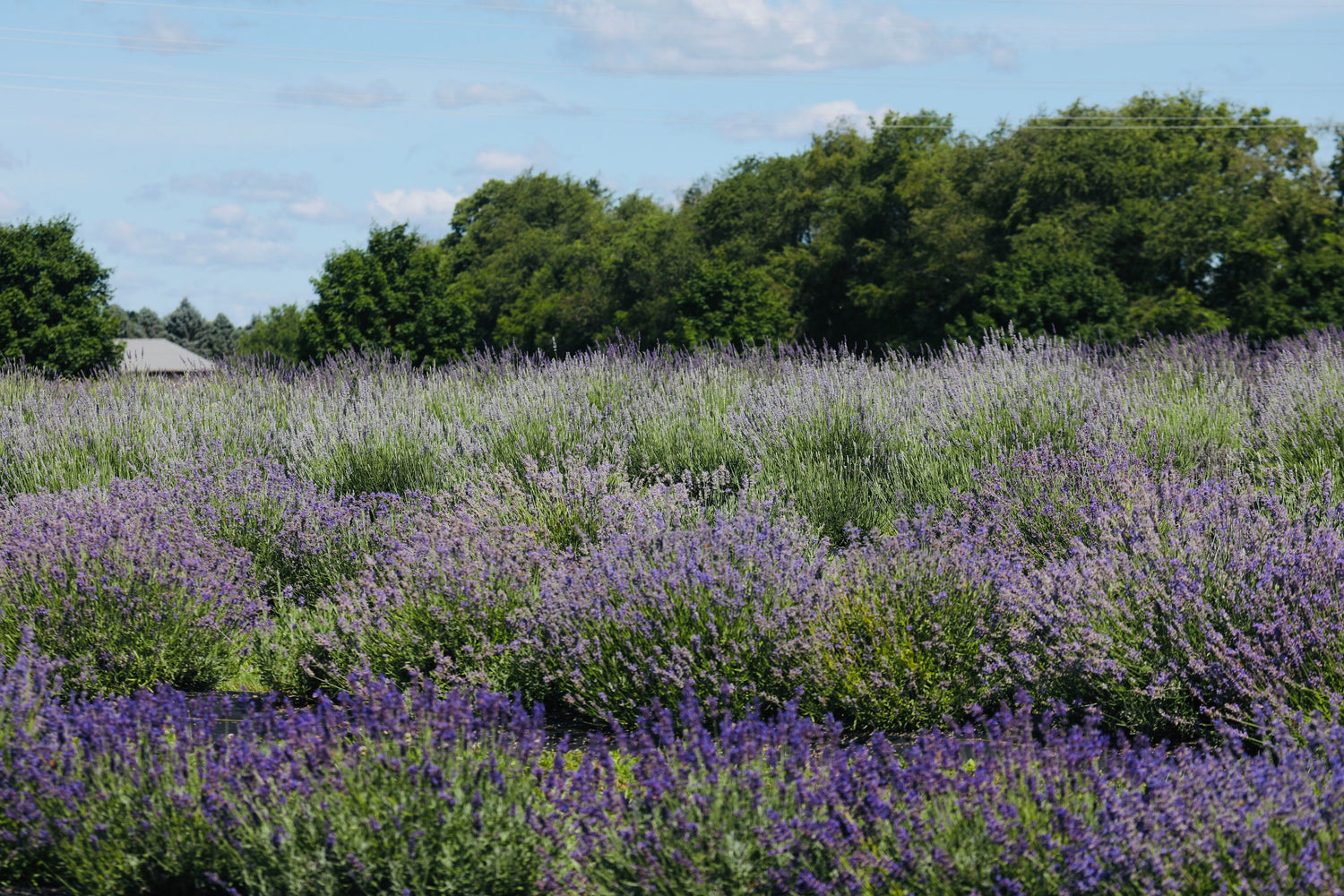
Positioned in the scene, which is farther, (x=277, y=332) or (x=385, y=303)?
(x=277, y=332)

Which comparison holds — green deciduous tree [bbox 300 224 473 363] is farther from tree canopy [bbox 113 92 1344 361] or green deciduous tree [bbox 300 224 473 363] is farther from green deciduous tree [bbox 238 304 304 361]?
green deciduous tree [bbox 238 304 304 361]

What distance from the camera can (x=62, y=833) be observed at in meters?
3.28

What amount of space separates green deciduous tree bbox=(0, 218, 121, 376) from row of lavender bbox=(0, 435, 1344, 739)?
3716 centimetres

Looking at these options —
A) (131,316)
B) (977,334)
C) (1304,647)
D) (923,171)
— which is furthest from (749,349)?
(131,316)

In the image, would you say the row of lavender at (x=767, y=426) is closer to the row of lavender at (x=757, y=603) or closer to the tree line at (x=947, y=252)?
the row of lavender at (x=757, y=603)

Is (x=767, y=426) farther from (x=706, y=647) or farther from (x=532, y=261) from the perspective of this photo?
(x=532, y=261)

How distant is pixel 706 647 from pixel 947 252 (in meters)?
34.8

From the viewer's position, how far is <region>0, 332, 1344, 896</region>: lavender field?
9.27 feet

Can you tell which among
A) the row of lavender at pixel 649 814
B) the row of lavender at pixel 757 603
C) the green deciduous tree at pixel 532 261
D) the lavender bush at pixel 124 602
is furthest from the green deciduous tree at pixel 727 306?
the row of lavender at pixel 649 814

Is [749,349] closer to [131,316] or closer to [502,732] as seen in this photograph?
[502,732]

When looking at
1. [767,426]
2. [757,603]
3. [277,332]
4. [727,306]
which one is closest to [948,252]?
[727,306]

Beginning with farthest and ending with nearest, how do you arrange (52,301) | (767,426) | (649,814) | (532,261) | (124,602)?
(532,261) → (52,301) → (767,426) → (124,602) → (649,814)

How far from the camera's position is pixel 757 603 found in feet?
15.0

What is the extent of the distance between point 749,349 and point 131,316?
127 m
